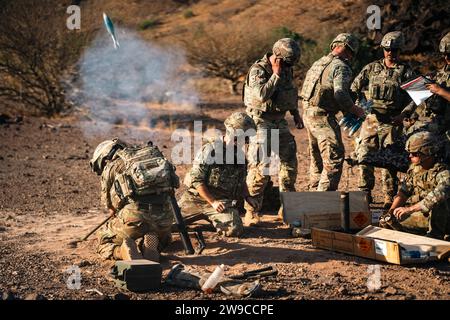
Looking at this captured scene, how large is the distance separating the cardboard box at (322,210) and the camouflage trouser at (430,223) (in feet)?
1.56

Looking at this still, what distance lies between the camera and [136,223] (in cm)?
734

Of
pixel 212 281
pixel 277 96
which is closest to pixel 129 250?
pixel 212 281

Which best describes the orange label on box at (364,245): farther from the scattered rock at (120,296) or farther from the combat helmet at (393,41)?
the combat helmet at (393,41)

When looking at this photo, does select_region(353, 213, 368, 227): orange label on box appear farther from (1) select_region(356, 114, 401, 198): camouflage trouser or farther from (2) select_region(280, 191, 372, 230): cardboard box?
(1) select_region(356, 114, 401, 198): camouflage trouser

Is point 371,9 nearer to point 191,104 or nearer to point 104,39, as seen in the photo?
point 191,104

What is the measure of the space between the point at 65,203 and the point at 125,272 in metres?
3.98

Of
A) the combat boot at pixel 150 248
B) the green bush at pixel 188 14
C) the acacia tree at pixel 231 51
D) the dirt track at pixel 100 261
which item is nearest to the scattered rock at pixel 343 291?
the dirt track at pixel 100 261

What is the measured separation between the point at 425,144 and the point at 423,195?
1.53ft

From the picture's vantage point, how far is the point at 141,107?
671 inches

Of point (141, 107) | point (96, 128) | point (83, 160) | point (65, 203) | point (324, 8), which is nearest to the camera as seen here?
point (65, 203)

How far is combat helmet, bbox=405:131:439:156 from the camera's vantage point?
750 centimetres

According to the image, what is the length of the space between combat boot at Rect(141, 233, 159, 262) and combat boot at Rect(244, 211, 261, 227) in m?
1.46

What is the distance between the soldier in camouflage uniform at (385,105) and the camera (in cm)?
901
